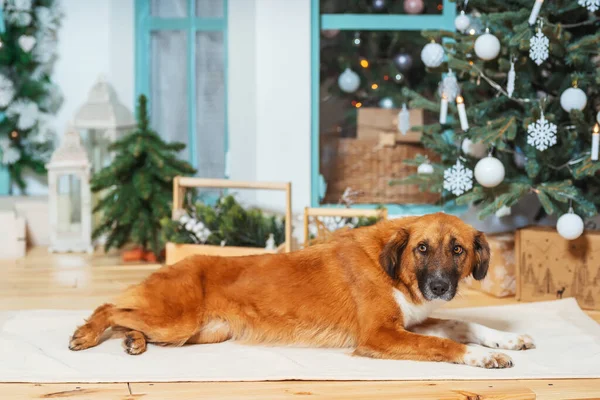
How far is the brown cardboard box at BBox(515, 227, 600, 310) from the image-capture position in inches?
159

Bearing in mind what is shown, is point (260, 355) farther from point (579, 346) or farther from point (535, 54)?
point (535, 54)

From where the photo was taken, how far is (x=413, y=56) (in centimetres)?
530

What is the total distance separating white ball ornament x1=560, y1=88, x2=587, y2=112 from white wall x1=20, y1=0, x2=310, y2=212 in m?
1.76

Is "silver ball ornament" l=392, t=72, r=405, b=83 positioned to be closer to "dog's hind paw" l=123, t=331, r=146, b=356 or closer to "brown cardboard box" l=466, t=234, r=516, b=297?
"brown cardboard box" l=466, t=234, r=516, b=297

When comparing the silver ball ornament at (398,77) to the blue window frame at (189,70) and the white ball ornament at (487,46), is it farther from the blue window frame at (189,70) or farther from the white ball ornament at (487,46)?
the white ball ornament at (487,46)

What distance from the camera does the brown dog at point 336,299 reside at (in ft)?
9.85

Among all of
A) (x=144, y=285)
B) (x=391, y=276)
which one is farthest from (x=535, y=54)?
(x=144, y=285)

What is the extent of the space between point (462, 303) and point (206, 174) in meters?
2.12

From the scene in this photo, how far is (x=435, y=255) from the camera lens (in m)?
2.99

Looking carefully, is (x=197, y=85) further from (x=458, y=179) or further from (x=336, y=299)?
(x=336, y=299)

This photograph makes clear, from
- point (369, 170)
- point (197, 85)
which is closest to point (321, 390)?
point (369, 170)

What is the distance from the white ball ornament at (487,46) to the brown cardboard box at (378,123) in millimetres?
1246

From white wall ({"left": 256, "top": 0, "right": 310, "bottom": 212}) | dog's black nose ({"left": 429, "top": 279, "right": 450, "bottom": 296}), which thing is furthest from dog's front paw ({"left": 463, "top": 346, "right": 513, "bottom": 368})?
white wall ({"left": 256, "top": 0, "right": 310, "bottom": 212})

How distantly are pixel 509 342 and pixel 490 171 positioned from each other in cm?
99
